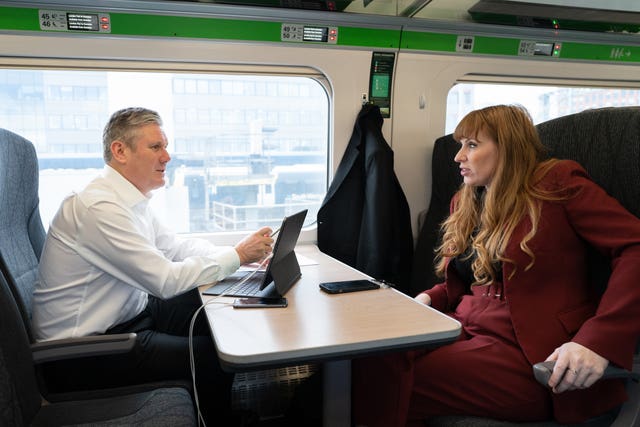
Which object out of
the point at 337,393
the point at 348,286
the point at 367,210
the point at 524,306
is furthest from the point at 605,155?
the point at 367,210

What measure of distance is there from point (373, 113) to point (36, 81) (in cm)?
175

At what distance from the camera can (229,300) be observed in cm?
162

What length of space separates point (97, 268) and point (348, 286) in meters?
0.89

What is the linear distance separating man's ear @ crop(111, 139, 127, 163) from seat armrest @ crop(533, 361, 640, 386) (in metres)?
1.58

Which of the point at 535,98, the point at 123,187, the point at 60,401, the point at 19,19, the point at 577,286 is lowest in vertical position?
the point at 60,401

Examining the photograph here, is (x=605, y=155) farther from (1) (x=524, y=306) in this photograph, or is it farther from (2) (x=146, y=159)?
(2) (x=146, y=159)

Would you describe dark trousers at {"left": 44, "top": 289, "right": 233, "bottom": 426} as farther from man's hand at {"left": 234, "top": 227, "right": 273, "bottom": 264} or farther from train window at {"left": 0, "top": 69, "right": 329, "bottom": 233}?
train window at {"left": 0, "top": 69, "right": 329, "bottom": 233}

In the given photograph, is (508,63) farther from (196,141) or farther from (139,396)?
(139,396)

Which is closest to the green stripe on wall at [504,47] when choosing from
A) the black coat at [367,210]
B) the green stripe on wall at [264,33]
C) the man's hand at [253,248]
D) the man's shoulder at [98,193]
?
the green stripe on wall at [264,33]

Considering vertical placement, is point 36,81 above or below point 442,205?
above

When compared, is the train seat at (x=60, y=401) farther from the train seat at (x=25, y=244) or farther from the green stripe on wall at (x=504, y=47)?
the green stripe on wall at (x=504, y=47)

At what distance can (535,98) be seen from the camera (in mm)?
3371

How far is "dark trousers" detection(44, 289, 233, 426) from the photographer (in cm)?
164

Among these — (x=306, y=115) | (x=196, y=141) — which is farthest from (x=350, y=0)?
(x=196, y=141)
